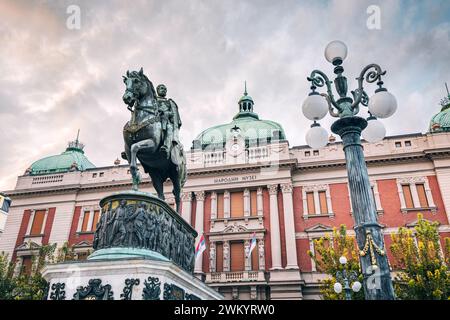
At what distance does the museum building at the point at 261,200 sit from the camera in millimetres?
27438

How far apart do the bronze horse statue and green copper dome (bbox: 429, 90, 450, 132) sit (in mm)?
28426

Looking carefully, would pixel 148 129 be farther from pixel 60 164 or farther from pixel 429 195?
pixel 60 164

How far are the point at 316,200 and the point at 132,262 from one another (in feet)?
83.1

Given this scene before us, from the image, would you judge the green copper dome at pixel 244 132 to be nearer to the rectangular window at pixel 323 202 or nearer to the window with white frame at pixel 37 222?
the rectangular window at pixel 323 202

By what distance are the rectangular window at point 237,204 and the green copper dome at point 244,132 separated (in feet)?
16.4

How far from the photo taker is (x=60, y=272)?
242 inches

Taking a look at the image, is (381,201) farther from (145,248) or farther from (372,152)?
(145,248)

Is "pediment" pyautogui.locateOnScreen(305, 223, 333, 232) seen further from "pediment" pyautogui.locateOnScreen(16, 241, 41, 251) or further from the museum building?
"pediment" pyautogui.locateOnScreen(16, 241, 41, 251)

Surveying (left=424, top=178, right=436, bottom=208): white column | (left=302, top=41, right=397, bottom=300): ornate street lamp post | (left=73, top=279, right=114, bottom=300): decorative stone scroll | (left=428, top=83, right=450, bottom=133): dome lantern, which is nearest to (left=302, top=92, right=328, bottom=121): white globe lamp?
(left=302, top=41, right=397, bottom=300): ornate street lamp post

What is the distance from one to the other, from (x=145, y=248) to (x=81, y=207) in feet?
97.1

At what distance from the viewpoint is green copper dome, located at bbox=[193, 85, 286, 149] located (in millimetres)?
33781

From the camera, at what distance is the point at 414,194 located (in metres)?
28.2

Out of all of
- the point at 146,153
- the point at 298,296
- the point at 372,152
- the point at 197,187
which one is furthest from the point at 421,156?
the point at 146,153

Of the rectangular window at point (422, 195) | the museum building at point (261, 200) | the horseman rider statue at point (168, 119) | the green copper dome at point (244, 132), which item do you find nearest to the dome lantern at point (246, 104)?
the green copper dome at point (244, 132)
